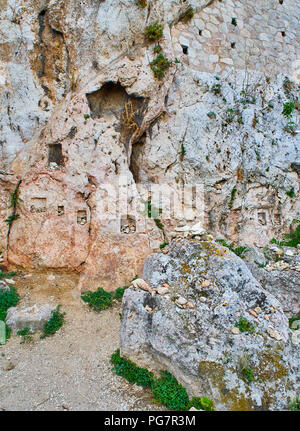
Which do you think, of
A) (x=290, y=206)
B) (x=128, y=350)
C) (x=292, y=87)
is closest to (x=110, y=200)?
(x=128, y=350)

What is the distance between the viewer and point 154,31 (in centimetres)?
842

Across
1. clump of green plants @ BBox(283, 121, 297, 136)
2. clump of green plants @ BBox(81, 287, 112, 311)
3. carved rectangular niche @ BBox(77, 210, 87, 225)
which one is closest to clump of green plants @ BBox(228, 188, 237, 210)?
clump of green plants @ BBox(283, 121, 297, 136)

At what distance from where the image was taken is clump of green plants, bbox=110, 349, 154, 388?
4.54 m

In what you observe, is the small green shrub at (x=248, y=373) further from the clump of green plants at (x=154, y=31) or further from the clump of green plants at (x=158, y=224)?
the clump of green plants at (x=154, y=31)

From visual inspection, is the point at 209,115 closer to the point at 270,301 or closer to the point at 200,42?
the point at 200,42

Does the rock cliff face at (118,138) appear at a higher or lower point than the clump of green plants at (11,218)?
higher

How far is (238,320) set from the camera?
479 cm

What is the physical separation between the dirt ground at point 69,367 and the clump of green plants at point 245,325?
74.4 inches

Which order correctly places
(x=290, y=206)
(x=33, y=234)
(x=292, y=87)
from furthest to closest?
(x=292, y=87) → (x=290, y=206) → (x=33, y=234)

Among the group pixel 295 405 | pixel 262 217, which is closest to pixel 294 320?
pixel 295 405

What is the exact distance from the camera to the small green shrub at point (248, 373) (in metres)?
4.13

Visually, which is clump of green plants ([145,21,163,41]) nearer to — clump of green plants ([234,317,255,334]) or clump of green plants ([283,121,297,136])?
clump of green plants ([283,121,297,136])

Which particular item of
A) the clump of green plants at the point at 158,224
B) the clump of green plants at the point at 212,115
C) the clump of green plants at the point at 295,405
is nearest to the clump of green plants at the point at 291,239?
the clump of green plants at the point at 158,224
